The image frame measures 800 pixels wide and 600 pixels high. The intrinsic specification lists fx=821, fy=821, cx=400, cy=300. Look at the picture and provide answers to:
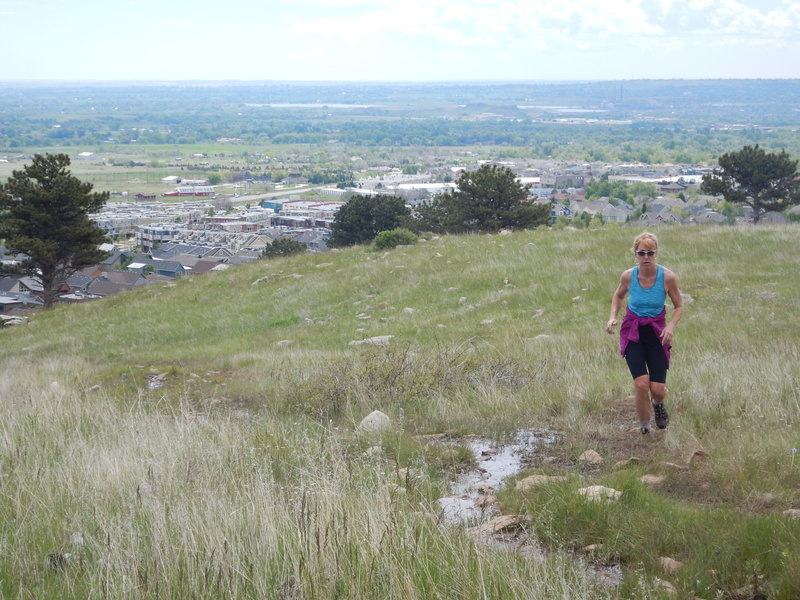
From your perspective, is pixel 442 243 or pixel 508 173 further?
pixel 508 173

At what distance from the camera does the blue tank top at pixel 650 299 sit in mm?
6031

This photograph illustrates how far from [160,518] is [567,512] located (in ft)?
6.77

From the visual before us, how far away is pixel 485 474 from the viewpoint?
547 centimetres

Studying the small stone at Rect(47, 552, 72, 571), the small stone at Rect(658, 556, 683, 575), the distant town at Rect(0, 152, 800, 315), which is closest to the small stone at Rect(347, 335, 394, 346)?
the small stone at Rect(47, 552, 72, 571)

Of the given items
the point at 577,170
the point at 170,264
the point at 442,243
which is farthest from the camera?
the point at 577,170

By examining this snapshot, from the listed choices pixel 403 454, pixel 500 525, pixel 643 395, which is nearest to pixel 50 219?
pixel 403 454

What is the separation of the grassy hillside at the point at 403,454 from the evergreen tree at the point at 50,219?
12335 millimetres

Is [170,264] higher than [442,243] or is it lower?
lower

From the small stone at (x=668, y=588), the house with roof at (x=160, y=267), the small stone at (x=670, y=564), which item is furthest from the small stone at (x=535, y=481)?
the house with roof at (x=160, y=267)

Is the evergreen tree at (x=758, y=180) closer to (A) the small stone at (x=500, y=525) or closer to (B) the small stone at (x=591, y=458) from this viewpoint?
(B) the small stone at (x=591, y=458)

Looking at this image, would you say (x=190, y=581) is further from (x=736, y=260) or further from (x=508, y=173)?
(x=508, y=173)

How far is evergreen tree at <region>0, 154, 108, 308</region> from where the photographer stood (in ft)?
82.5

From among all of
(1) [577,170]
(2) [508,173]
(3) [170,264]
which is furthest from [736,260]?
(1) [577,170]

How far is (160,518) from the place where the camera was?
3973mm
